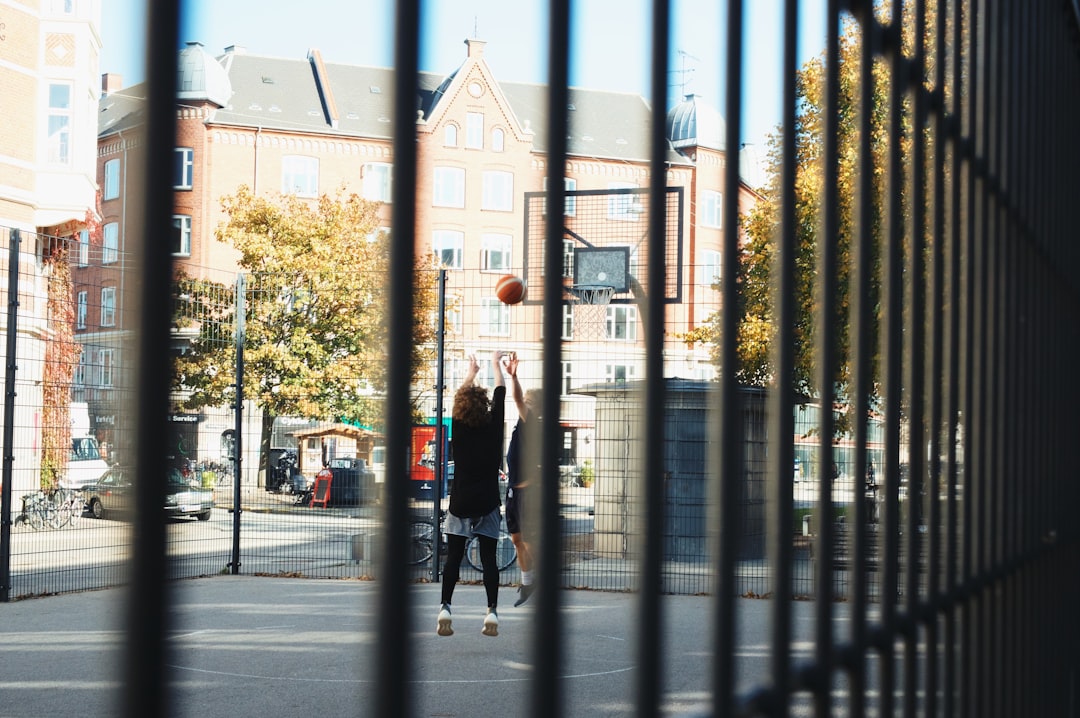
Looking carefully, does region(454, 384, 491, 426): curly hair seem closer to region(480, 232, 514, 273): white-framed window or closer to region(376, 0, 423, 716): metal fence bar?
region(480, 232, 514, 273): white-framed window

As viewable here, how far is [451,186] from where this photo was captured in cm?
90

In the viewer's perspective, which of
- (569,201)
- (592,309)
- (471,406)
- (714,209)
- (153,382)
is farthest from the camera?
(471,406)

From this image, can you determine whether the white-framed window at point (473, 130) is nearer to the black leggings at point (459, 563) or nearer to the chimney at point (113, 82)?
the chimney at point (113, 82)

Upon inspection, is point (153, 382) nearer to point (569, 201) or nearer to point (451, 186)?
point (569, 201)

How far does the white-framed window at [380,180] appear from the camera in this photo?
52cm

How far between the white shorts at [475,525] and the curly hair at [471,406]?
75 cm

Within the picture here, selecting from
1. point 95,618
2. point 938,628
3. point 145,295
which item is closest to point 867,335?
point 938,628

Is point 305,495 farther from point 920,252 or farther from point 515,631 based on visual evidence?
point 920,252

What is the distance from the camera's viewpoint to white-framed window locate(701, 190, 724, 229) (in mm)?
935

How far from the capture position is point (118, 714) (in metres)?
0.40

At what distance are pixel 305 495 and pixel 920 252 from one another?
10.5 m

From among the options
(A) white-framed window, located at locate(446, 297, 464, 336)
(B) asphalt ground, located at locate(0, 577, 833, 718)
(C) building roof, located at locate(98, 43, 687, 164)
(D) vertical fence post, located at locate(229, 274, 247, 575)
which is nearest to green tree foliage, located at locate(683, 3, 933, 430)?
(C) building roof, located at locate(98, 43, 687, 164)

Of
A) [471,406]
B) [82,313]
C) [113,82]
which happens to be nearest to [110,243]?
[113,82]

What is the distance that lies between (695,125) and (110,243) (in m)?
0.62
